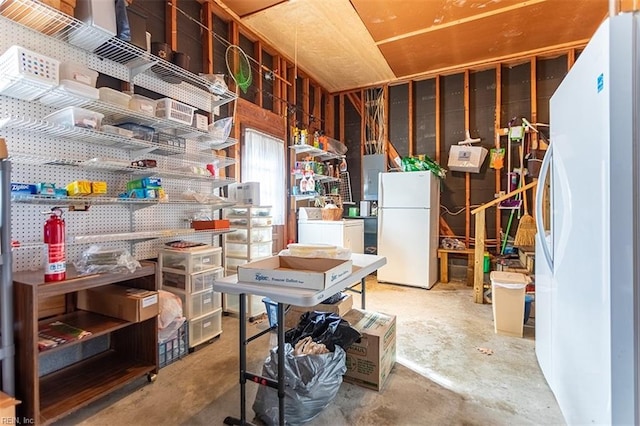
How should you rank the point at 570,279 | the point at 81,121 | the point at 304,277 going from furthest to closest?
the point at 81,121
the point at 570,279
the point at 304,277

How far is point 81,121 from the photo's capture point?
1.81m

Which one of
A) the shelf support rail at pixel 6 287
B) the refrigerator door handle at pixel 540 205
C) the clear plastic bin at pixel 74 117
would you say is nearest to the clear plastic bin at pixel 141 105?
the clear plastic bin at pixel 74 117

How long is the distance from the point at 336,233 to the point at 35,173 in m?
3.05

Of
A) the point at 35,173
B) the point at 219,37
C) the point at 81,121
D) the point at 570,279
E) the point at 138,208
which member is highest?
the point at 219,37

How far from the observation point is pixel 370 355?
1.94 metres

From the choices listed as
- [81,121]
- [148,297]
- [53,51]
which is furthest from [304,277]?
[53,51]

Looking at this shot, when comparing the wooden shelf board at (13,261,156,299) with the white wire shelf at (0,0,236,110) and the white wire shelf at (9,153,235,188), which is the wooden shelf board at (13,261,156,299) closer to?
the white wire shelf at (9,153,235,188)

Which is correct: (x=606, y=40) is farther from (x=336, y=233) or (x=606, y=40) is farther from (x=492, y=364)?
(x=336, y=233)

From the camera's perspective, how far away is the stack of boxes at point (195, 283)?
2.41 m

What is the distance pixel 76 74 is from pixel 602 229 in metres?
2.61

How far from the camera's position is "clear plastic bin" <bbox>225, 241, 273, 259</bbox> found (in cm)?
312

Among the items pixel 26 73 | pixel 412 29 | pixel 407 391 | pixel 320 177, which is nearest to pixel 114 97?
pixel 26 73

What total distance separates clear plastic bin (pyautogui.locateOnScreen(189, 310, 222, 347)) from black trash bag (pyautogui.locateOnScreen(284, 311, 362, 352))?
917 millimetres

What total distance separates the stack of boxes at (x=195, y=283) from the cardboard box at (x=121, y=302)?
1.38ft
